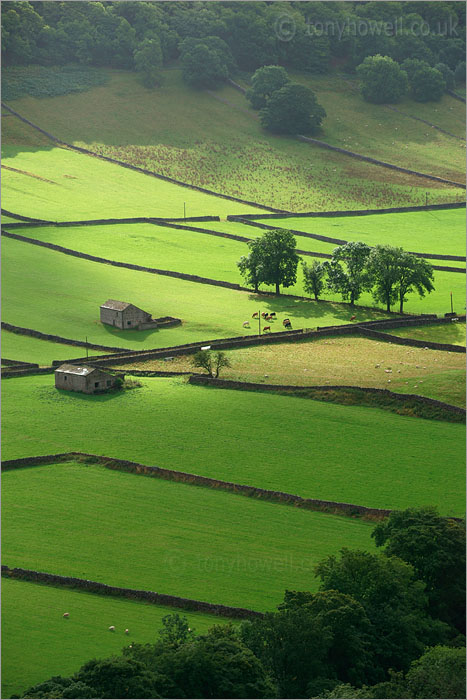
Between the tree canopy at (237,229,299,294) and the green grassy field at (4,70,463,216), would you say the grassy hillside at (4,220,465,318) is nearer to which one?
the tree canopy at (237,229,299,294)

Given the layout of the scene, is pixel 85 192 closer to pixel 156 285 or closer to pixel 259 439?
pixel 156 285

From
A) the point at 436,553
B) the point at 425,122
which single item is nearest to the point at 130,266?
the point at 436,553

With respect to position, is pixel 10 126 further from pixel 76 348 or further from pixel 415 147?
pixel 76 348

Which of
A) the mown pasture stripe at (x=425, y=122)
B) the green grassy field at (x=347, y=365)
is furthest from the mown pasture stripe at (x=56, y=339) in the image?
the mown pasture stripe at (x=425, y=122)

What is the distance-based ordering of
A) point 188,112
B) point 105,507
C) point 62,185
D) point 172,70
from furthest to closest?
point 172,70 < point 188,112 < point 62,185 < point 105,507

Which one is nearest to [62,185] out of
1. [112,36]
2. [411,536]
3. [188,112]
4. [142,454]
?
[188,112]
